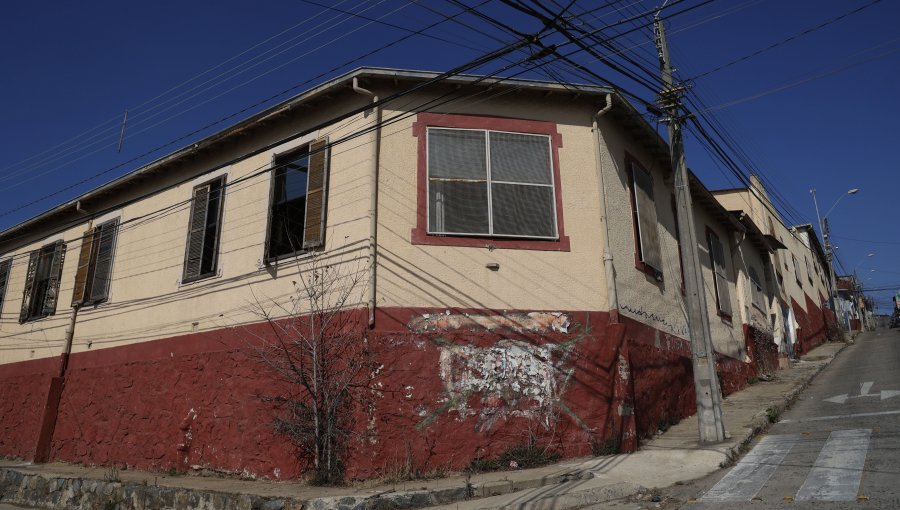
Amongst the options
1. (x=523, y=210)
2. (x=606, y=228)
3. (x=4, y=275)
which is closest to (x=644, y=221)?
(x=606, y=228)

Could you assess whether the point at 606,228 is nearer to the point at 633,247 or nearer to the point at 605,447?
the point at 633,247

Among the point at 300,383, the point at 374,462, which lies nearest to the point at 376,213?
the point at 300,383

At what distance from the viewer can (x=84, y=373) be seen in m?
12.9

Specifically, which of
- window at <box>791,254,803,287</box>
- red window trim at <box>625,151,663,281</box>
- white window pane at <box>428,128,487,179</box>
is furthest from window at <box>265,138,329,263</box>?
window at <box>791,254,803,287</box>

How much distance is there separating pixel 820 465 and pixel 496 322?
447 cm

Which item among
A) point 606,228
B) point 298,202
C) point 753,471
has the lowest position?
point 753,471

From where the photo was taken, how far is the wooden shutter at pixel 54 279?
14789 millimetres

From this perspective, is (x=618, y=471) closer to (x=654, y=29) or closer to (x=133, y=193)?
(x=654, y=29)

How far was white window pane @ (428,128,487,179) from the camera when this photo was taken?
10.1 metres

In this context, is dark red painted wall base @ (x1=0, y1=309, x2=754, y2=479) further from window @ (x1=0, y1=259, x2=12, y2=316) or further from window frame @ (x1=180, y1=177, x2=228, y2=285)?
window @ (x1=0, y1=259, x2=12, y2=316)

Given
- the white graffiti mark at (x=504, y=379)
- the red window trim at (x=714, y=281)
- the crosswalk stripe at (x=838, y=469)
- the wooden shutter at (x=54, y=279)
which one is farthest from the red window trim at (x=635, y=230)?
the wooden shutter at (x=54, y=279)

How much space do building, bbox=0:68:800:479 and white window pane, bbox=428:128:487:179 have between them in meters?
0.03

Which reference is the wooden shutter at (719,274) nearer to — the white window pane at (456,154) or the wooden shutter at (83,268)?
the white window pane at (456,154)

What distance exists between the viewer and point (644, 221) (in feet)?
38.3
